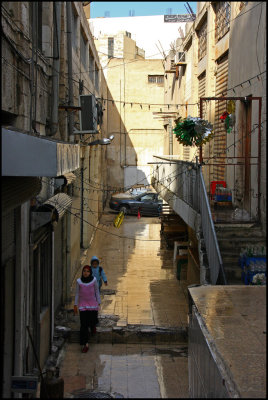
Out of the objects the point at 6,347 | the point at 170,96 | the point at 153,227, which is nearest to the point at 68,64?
the point at 6,347

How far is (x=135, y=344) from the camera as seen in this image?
10.1 metres

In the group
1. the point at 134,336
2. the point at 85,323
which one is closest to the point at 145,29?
the point at 134,336

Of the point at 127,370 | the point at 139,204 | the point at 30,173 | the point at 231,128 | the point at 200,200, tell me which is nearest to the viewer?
the point at 30,173

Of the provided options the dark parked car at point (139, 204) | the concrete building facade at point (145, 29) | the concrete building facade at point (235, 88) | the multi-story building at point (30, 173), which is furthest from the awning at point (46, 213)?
the concrete building facade at point (145, 29)

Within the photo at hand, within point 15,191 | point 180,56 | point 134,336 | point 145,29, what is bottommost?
point 134,336

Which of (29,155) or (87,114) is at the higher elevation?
(87,114)

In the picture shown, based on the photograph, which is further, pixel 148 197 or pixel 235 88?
pixel 148 197

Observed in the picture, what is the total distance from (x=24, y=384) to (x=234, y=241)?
4960 millimetres

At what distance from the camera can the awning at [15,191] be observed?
4398 millimetres

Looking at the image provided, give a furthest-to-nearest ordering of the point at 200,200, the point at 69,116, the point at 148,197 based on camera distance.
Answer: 1. the point at 148,197
2. the point at 69,116
3. the point at 200,200

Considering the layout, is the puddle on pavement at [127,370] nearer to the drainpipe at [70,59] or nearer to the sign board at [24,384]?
the sign board at [24,384]

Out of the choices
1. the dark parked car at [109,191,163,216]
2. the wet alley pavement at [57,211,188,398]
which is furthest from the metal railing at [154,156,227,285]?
the dark parked car at [109,191,163,216]

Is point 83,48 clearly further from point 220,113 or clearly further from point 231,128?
point 231,128

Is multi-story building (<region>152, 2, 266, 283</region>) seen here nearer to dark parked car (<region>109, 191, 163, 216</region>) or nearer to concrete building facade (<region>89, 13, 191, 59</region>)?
dark parked car (<region>109, 191, 163, 216</region>)
